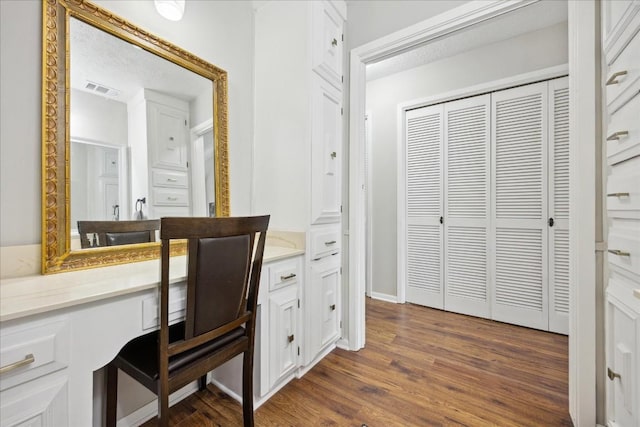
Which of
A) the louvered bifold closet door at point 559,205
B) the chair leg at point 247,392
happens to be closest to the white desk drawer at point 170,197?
the chair leg at point 247,392

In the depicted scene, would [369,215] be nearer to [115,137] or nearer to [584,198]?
[584,198]

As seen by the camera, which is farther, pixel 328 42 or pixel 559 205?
pixel 559 205

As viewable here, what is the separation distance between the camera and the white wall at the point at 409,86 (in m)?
2.40

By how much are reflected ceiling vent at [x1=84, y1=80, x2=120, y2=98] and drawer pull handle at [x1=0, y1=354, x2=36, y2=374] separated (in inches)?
44.2

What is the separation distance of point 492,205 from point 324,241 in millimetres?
1835

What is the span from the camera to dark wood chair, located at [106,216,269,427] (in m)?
0.91

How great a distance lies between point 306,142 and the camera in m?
1.73

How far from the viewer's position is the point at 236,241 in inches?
42.0

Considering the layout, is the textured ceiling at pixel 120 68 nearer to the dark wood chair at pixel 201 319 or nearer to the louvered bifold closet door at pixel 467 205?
the dark wood chair at pixel 201 319

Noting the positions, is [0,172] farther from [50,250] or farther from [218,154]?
[218,154]

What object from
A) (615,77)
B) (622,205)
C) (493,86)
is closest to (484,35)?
(493,86)

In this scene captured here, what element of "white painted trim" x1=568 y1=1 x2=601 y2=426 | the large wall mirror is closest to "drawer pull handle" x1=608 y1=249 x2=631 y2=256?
"white painted trim" x1=568 y1=1 x2=601 y2=426

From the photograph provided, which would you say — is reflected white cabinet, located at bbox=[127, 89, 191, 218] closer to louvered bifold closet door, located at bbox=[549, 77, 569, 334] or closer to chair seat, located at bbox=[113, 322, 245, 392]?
chair seat, located at bbox=[113, 322, 245, 392]

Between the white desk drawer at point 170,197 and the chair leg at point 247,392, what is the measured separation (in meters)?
0.92
